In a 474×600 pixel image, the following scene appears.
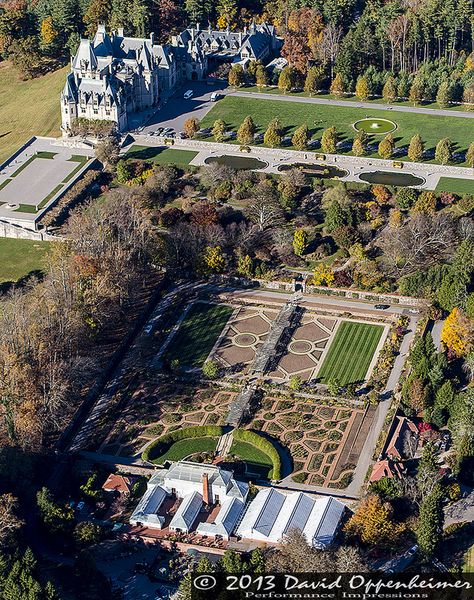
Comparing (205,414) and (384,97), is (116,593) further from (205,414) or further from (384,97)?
(384,97)

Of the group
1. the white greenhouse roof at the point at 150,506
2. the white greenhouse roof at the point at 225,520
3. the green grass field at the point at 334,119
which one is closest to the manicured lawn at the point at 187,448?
the white greenhouse roof at the point at 150,506

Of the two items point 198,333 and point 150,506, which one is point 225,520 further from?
point 198,333

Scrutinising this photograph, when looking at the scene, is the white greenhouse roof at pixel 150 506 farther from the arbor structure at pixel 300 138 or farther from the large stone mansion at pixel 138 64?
the large stone mansion at pixel 138 64

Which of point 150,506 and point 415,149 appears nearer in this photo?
point 150,506

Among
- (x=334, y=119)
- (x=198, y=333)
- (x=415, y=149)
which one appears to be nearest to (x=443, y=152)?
(x=415, y=149)

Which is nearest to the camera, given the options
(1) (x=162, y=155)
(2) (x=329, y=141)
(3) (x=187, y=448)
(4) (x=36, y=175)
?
(3) (x=187, y=448)

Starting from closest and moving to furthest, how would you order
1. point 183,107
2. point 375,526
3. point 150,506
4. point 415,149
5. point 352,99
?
1. point 375,526
2. point 150,506
3. point 415,149
4. point 183,107
5. point 352,99

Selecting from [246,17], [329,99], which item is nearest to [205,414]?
[329,99]
